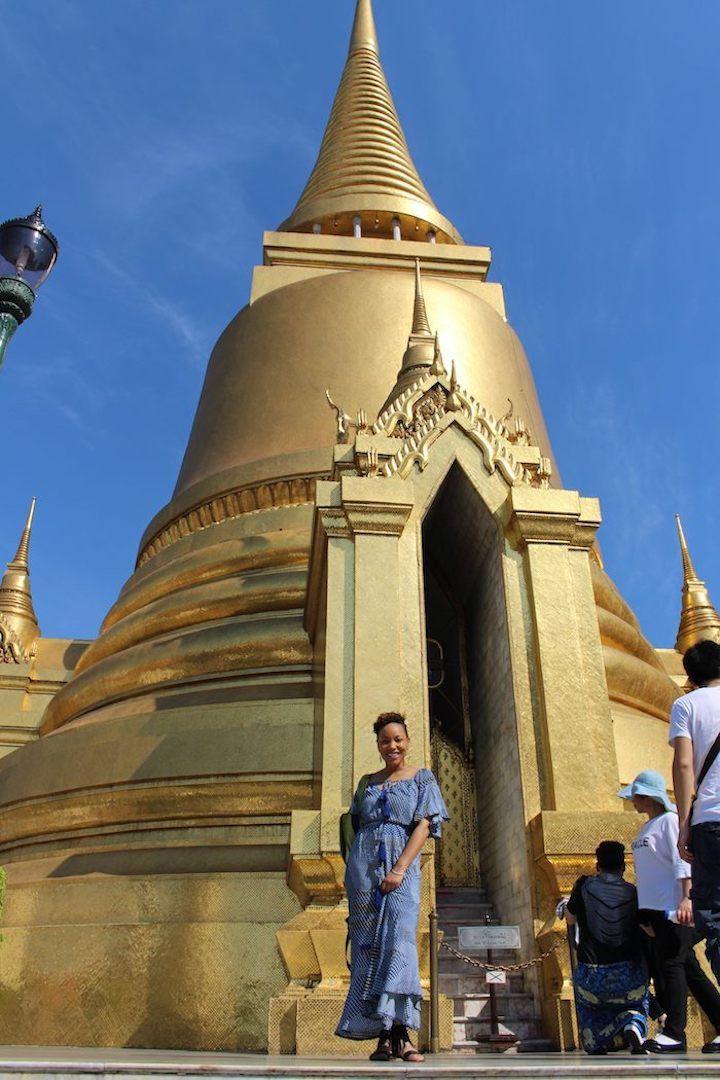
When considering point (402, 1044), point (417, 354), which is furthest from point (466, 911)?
point (417, 354)

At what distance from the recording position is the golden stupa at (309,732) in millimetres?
5949

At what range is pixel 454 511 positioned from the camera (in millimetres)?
7805

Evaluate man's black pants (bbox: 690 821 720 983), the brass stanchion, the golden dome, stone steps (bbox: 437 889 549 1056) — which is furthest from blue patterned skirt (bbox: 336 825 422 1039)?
the golden dome

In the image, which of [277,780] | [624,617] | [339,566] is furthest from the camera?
[624,617]

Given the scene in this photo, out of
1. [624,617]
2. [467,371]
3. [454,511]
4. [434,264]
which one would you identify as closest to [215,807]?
[454,511]

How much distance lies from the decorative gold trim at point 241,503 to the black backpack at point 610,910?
6881 mm

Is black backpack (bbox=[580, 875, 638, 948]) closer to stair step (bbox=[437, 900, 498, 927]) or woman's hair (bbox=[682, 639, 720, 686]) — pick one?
woman's hair (bbox=[682, 639, 720, 686])

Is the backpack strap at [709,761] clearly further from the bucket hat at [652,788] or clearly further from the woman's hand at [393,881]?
the woman's hand at [393,881]

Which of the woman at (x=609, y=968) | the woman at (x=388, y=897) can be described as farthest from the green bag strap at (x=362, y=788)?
the woman at (x=609, y=968)

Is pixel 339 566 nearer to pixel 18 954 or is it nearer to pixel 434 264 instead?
pixel 18 954

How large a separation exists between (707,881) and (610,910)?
100cm

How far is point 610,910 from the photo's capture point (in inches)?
151

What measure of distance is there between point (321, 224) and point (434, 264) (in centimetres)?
254

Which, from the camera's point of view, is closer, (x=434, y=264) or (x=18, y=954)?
(x=18, y=954)
